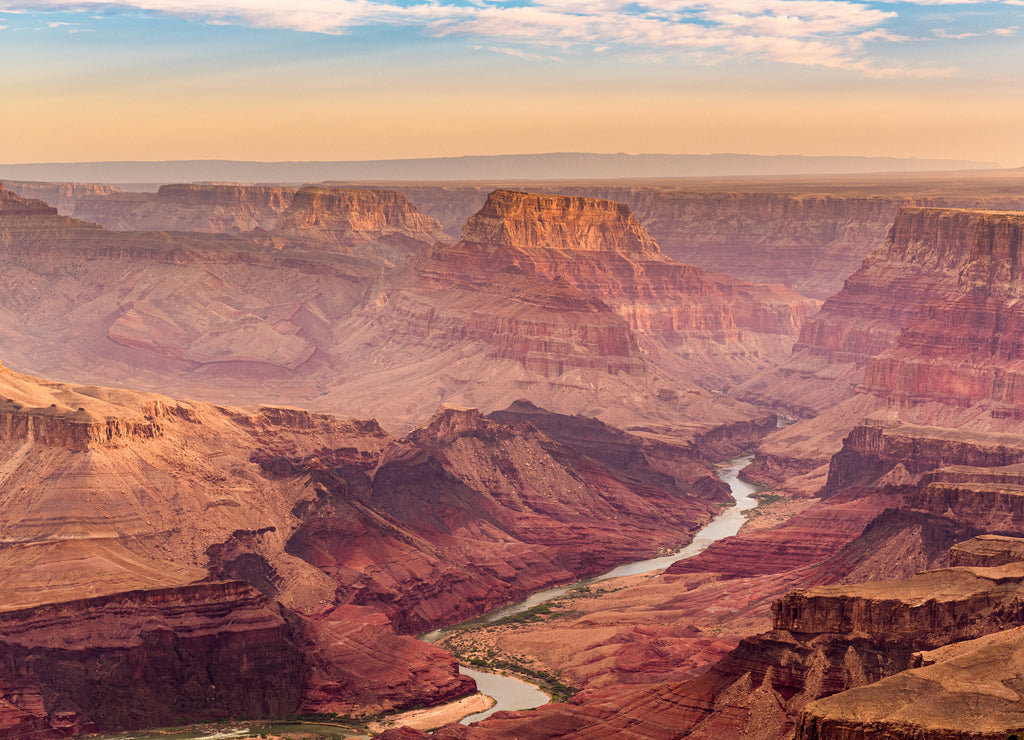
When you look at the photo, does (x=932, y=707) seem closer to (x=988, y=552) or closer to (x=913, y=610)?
(x=913, y=610)

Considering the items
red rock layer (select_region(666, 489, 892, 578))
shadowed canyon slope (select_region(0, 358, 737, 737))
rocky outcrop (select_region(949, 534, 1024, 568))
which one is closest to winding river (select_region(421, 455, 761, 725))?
shadowed canyon slope (select_region(0, 358, 737, 737))

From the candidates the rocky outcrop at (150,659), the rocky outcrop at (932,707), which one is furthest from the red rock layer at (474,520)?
the rocky outcrop at (932,707)

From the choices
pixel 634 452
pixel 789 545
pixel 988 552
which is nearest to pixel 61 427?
pixel 789 545

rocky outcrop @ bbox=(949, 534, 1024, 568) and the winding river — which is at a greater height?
rocky outcrop @ bbox=(949, 534, 1024, 568)

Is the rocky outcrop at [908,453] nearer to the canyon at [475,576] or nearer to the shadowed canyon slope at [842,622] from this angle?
the shadowed canyon slope at [842,622]

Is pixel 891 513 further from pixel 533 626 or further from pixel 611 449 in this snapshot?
pixel 611 449

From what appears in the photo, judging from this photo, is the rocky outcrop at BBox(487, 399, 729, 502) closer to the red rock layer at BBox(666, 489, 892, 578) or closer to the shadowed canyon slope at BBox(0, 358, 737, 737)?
the shadowed canyon slope at BBox(0, 358, 737, 737)

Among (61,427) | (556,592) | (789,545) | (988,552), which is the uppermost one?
(61,427)
